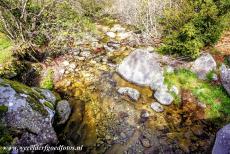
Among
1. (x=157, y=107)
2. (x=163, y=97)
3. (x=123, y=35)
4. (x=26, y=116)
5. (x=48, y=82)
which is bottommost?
(x=157, y=107)

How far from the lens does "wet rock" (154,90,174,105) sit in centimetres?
789

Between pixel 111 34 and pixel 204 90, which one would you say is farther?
pixel 111 34

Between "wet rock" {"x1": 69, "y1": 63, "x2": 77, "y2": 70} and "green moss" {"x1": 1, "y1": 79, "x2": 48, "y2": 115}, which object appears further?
"wet rock" {"x1": 69, "y1": 63, "x2": 77, "y2": 70}

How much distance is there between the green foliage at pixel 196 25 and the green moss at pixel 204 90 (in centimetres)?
83

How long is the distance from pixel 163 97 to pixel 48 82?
3831 mm

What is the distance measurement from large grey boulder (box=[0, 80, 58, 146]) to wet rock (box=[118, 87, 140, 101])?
2.56 meters

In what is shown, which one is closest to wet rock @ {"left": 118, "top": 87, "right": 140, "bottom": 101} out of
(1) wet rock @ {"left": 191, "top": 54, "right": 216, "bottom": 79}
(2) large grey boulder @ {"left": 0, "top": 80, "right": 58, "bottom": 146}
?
(1) wet rock @ {"left": 191, "top": 54, "right": 216, "bottom": 79}

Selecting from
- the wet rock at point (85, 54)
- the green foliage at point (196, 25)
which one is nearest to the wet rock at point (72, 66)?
the wet rock at point (85, 54)

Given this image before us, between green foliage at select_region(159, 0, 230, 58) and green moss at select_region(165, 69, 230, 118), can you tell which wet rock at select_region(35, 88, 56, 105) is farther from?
green foliage at select_region(159, 0, 230, 58)

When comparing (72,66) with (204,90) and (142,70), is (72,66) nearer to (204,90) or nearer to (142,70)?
(142,70)

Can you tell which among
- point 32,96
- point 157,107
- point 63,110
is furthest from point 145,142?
point 32,96

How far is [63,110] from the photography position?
7234 mm

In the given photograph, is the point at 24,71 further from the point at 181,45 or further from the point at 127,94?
the point at 181,45

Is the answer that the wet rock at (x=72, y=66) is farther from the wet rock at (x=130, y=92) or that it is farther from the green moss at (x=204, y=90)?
the green moss at (x=204, y=90)
